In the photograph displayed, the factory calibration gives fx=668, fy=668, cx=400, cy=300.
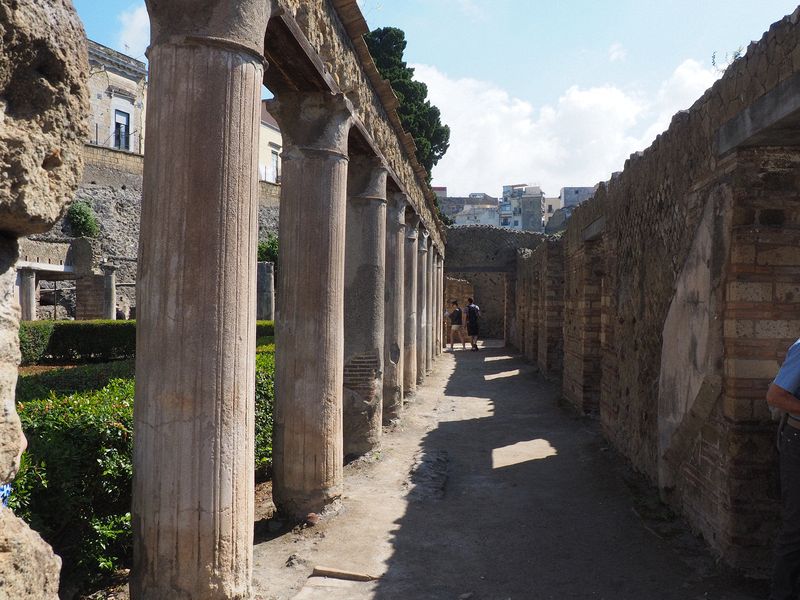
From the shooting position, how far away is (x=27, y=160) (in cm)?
137

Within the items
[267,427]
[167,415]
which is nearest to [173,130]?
[167,415]

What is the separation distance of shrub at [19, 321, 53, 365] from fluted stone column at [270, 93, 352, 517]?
41.5 feet

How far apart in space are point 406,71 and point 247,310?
79.5 feet

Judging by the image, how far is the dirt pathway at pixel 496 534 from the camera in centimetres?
369

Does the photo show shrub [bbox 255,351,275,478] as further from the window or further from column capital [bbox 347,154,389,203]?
the window

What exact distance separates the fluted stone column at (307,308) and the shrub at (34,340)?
1266 cm

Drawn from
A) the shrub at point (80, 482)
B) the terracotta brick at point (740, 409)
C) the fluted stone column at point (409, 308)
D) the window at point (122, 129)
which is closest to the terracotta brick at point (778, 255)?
the terracotta brick at point (740, 409)

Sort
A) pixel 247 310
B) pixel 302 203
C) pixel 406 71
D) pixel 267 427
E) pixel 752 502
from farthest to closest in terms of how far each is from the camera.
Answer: pixel 406 71, pixel 267 427, pixel 302 203, pixel 752 502, pixel 247 310

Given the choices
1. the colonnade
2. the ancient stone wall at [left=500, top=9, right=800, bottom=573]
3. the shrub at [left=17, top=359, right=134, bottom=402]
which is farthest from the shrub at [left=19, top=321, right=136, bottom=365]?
the colonnade

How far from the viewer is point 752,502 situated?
12.1 feet

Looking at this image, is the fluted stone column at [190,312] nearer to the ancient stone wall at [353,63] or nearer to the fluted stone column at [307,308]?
the ancient stone wall at [353,63]

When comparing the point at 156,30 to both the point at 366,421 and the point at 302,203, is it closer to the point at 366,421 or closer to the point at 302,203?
the point at 302,203

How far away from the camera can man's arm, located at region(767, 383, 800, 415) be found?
305 centimetres

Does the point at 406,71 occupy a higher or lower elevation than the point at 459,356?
higher
